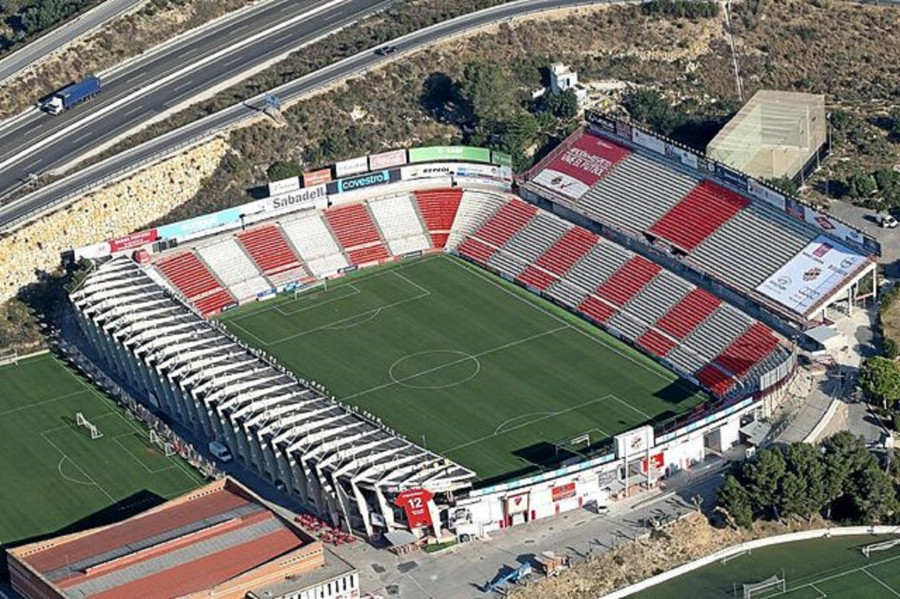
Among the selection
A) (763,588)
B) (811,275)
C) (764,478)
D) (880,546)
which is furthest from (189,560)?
(811,275)

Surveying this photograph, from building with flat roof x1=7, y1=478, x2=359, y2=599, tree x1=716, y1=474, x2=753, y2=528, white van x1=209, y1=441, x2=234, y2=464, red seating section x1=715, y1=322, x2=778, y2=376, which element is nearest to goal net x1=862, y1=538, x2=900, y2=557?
tree x1=716, y1=474, x2=753, y2=528

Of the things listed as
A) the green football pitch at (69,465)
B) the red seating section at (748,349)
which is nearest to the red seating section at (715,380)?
the red seating section at (748,349)

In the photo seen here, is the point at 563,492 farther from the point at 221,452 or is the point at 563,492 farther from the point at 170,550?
the point at 170,550

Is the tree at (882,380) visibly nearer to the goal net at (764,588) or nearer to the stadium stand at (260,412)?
the goal net at (764,588)

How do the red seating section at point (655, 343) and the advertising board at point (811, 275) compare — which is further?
the red seating section at point (655, 343)

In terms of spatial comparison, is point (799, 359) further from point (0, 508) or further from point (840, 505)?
point (0, 508)

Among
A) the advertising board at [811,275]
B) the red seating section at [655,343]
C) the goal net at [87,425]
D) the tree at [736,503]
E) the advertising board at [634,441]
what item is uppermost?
the advertising board at [811,275]

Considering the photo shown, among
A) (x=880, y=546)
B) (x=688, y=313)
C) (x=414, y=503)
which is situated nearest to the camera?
(x=880, y=546)
